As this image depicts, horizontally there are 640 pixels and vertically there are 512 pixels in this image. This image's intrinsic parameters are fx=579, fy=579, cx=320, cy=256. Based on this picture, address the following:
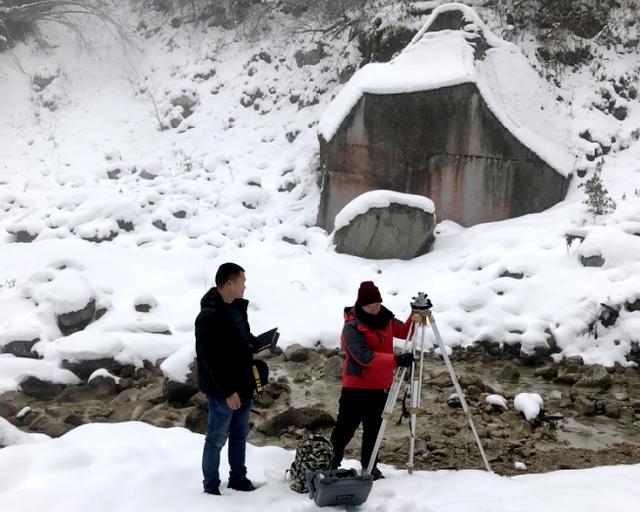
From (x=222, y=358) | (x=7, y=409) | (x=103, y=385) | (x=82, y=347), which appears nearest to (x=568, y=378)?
(x=222, y=358)

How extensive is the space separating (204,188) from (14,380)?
270 inches

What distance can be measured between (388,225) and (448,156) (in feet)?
5.87

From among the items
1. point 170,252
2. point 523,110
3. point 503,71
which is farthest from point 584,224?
point 170,252

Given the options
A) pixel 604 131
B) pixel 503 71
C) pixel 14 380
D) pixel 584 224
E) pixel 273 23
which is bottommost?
pixel 14 380

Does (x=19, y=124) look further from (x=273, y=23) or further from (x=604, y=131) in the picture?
(x=604, y=131)

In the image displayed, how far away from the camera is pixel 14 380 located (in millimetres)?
6230

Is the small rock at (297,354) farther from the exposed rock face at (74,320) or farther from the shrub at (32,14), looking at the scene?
the shrub at (32,14)

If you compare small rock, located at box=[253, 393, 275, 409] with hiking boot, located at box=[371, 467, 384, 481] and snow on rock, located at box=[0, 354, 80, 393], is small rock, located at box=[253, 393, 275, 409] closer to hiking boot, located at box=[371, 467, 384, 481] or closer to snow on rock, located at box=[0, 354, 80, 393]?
snow on rock, located at box=[0, 354, 80, 393]

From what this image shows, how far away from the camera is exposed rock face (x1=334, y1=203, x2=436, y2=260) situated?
9.26 metres

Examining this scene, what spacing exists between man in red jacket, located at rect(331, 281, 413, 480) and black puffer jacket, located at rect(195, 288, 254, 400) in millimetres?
671

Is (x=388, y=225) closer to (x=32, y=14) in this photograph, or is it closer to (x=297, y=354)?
(x=297, y=354)

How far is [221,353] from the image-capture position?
339 cm

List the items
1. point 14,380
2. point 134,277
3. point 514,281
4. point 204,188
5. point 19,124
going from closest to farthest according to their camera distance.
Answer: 1. point 14,380
2. point 514,281
3. point 134,277
4. point 204,188
5. point 19,124

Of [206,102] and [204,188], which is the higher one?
[206,102]
